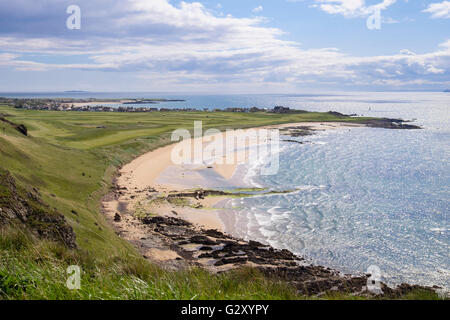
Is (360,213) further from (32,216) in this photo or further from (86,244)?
(32,216)

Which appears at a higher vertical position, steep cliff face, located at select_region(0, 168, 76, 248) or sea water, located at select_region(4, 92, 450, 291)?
steep cliff face, located at select_region(0, 168, 76, 248)

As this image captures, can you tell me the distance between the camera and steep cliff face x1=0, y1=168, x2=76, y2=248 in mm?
17344

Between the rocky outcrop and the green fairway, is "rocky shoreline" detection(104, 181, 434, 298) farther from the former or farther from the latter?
the green fairway

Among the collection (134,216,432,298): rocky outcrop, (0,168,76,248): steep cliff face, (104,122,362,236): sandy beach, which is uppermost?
(0,168,76,248): steep cliff face

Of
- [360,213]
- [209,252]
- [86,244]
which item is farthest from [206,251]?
[360,213]

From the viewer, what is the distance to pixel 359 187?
4856 centimetres

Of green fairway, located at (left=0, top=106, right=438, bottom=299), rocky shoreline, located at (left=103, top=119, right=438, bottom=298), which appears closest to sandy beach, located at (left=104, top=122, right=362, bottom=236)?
rocky shoreline, located at (left=103, top=119, right=438, bottom=298)

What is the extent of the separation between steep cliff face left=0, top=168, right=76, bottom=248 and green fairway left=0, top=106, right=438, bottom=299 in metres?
1.56

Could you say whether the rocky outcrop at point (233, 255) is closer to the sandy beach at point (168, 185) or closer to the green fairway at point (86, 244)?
the sandy beach at point (168, 185)

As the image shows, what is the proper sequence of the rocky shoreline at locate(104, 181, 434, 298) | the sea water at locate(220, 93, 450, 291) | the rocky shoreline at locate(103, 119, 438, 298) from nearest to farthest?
1. the rocky shoreline at locate(103, 119, 438, 298)
2. the rocky shoreline at locate(104, 181, 434, 298)
3. the sea water at locate(220, 93, 450, 291)

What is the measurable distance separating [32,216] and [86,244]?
3587mm

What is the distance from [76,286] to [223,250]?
2199 centimetres

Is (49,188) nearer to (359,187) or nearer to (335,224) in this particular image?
(335,224)
